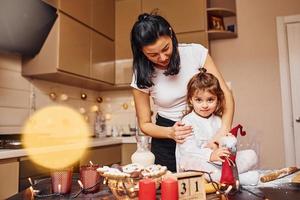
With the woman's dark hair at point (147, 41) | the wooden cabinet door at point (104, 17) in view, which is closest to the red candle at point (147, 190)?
the woman's dark hair at point (147, 41)

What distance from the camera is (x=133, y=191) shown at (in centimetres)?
80

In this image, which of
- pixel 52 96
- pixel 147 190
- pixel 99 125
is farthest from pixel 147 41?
pixel 99 125

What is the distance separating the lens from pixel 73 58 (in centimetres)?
253

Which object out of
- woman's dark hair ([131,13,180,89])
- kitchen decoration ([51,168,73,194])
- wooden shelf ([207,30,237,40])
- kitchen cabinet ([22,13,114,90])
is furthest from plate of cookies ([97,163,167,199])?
wooden shelf ([207,30,237,40])

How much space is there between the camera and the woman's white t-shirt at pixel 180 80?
4.62 ft

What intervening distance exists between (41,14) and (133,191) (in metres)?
1.77

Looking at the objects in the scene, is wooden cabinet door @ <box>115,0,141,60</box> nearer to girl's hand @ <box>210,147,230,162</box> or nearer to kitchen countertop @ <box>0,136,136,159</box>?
kitchen countertop @ <box>0,136,136,159</box>

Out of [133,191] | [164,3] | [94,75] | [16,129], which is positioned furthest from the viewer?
[164,3]

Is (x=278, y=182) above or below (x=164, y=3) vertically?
below

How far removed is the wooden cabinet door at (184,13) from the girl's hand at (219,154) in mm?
2205

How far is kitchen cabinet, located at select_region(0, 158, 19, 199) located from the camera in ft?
5.27

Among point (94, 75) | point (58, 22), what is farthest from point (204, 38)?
point (58, 22)

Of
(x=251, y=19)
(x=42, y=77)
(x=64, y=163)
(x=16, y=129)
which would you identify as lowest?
(x=64, y=163)

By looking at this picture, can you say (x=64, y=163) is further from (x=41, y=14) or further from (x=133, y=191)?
(x=133, y=191)
